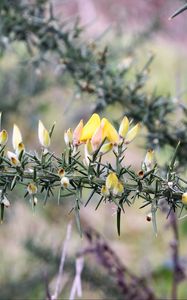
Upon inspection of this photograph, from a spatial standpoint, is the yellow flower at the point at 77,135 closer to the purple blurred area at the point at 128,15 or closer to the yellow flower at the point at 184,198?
the yellow flower at the point at 184,198

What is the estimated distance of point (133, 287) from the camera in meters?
1.13

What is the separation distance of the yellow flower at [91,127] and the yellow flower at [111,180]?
5 centimetres

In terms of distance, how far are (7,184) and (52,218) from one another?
1.86m

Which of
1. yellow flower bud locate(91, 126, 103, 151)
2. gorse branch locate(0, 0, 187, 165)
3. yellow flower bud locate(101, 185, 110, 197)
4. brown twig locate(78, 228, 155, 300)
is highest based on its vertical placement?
gorse branch locate(0, 0, 187, 165)

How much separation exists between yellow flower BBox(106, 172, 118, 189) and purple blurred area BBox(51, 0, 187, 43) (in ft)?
2.18

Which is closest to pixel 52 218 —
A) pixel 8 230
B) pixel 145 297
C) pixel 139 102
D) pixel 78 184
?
pixel 8 230

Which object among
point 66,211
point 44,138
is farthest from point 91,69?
point 66,211

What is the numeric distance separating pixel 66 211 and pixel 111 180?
2079mm

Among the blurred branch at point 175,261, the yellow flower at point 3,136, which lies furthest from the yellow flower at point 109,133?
the blurred branch at point 175,261

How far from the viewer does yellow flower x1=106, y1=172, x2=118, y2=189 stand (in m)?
0.57

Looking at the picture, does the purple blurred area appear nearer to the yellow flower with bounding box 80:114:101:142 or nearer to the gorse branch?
the gorse branch

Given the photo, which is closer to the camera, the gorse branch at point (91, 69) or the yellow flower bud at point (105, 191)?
the yellow flower bud at point (105, 191)

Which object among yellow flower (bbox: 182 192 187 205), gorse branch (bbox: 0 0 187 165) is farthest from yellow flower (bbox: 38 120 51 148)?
gorse branch (bbox: 0 0 187 165)

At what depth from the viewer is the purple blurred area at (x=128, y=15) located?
1766mm
